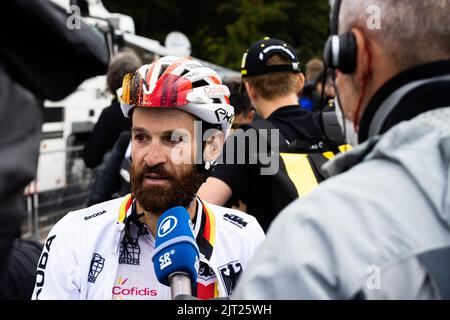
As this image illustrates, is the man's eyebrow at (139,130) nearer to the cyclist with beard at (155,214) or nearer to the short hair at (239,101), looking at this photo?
the cyclist with beard at (155,214)

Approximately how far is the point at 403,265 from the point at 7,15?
0.89m

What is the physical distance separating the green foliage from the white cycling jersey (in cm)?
2539

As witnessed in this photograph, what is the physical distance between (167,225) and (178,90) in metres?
0.76

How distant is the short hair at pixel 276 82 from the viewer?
4469 mm

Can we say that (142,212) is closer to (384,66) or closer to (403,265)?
(384,66)

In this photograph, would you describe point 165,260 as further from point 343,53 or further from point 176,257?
point 343,53

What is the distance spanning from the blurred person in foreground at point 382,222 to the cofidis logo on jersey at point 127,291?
1159mm

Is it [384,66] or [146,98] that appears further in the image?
[146,98]

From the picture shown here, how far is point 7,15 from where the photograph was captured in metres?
1.29

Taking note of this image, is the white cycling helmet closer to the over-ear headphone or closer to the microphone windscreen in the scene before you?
the microphone windscreen

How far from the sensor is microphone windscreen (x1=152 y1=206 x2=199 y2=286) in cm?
199

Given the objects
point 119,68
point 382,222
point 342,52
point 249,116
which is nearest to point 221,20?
point 119,68

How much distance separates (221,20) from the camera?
33.7 metres

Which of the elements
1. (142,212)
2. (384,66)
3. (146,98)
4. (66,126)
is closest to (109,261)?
(142,212)
